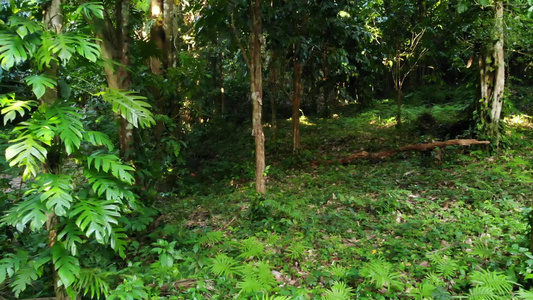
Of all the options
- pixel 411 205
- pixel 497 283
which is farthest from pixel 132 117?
pixel 411 205

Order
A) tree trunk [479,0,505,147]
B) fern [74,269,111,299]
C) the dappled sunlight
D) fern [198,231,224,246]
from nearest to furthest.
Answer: fern [74,269,111,299] < fern [198,231,224,246] < tree trunk [479,0,505,147] < the dappled sunlight

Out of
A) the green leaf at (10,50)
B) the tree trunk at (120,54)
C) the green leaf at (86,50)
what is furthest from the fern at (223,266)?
the green leaf at (10,50)

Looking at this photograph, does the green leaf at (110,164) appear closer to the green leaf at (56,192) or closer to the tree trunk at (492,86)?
the green leaf at (56,192)

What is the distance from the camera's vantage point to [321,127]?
12.8 m

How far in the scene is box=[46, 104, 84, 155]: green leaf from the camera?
7.11ft

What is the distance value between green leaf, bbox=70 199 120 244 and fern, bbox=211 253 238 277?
1.25 m

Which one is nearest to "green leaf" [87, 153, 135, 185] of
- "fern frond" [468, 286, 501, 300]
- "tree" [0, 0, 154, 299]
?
"tree" [0, 0, 154, 299]

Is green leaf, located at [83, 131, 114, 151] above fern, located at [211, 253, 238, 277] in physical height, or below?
above

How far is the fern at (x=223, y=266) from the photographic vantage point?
10.8ft

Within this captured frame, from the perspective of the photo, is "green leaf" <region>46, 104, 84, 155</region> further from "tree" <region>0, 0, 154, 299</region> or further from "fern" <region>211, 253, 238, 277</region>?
"fern" <region>211, 253, 238, 277</region>

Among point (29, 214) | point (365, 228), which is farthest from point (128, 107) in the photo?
point (365, 228)

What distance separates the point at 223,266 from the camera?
3.35 m

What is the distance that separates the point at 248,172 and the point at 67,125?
6.87m

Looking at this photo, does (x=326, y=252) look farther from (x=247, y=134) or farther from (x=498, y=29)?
(x=247, y=134)
